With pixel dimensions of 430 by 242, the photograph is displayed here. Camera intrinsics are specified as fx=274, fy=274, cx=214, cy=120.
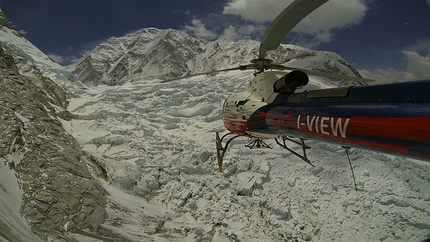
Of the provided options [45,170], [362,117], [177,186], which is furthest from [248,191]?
[362,117]

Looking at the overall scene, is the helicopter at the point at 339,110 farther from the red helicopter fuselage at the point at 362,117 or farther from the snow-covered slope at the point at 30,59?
the snow-covered slope at the point at 30,59

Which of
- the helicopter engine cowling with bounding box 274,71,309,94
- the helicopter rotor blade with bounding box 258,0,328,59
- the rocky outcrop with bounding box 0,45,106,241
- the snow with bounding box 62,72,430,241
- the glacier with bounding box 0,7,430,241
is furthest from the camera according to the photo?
the snow with bounding box 62,72,430,241

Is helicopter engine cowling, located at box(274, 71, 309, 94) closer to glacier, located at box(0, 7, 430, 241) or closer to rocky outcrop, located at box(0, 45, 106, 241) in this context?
glacier, located at box(0, 7, 430, 241)

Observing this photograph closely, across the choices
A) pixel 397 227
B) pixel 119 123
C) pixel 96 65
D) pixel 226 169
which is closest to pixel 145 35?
pixel 96 65

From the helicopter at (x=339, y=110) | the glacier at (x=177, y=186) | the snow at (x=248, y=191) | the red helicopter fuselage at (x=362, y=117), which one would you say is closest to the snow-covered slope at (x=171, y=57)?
the snow at (x=248, y=191)

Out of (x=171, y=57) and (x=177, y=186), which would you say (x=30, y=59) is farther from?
(x=171, y=57)

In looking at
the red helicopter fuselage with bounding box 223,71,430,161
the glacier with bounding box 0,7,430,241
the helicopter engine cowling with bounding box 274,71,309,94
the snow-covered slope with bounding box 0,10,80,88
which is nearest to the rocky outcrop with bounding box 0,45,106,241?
the glacier with bounding box 0,7,430,241

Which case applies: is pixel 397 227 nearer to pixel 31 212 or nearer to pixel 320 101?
pixel 320 101
